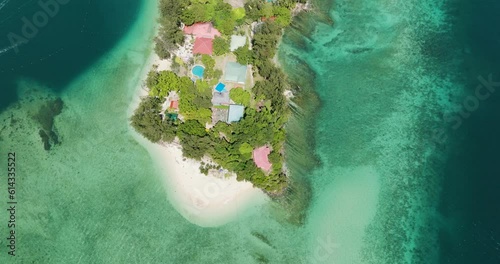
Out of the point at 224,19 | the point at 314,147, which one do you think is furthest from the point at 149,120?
the point at 314,147

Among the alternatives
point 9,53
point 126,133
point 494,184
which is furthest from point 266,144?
point 9,53

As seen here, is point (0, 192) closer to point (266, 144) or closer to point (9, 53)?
point (9, 53)

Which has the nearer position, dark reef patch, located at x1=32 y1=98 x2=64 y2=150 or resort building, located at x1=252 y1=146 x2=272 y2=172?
resort building, located at x1=252 y1=146 x2=272 y2=172

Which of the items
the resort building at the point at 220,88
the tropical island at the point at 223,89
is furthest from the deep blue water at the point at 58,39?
the resort building at the point at 220,88

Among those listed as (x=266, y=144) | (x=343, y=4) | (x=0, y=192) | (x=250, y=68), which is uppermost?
(x=343, y=4)

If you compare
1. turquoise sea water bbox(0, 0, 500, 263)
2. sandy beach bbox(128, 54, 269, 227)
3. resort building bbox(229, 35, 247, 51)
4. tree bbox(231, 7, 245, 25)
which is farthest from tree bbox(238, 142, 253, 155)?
tree bbox(231, 7, 245, 25)

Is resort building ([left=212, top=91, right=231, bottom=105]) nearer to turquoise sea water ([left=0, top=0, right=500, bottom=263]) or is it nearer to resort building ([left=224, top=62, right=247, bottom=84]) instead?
resort building ([left=224, top=62, right=247, bottom=84])
